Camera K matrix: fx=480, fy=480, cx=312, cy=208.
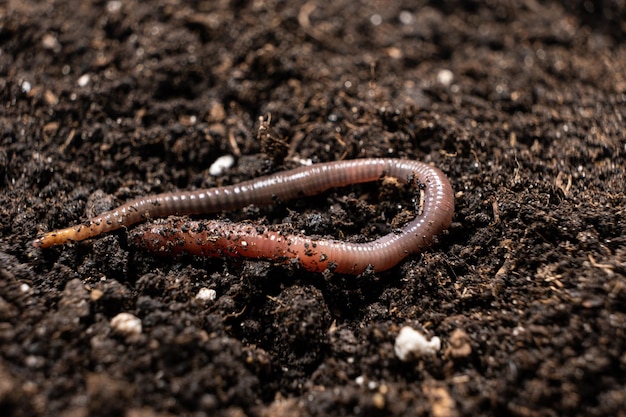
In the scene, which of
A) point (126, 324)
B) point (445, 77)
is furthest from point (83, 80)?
point (445, 77)

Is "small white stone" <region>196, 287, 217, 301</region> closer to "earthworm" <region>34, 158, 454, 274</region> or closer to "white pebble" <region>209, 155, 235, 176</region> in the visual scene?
"earthworm" <region>34, 158, 454, 274</region>

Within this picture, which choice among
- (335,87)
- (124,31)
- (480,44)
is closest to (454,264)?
(335,87)

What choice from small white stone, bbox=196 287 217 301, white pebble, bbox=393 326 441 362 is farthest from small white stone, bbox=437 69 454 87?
small white stone, bbox=196 287 217 301

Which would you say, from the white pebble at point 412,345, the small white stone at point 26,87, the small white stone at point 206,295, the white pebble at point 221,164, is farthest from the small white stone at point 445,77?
the small white stone at point 26,87

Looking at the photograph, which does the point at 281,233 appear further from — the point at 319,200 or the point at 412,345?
the point at 412,345

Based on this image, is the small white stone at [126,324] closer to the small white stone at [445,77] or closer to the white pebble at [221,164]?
the white pebble at [221,164]

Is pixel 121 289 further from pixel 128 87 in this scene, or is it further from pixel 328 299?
pixel 128 87
